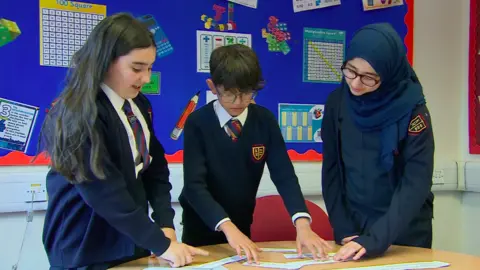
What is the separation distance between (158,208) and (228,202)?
0.28m

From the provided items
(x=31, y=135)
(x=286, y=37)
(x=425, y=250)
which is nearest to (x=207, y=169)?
(x=425, y=250)

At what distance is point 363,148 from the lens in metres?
1.43

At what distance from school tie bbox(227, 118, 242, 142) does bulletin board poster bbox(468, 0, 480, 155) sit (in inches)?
65.8

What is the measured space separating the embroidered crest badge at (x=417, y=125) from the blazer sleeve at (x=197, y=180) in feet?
1.89

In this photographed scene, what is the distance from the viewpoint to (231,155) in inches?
60.6

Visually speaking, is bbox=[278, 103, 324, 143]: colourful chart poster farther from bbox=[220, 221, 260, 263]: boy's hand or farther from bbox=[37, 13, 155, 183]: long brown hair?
bbox=[37, 13, 155, 183]: long brown hair

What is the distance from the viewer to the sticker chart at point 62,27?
1.94m

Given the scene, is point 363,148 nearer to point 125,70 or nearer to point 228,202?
point 228,202

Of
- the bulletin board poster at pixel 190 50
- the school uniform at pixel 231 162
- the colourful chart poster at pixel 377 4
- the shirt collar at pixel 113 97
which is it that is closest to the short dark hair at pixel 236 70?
the school uniform at pixel 231 162

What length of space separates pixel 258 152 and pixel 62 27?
1011mm

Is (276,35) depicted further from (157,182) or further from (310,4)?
(157,182)

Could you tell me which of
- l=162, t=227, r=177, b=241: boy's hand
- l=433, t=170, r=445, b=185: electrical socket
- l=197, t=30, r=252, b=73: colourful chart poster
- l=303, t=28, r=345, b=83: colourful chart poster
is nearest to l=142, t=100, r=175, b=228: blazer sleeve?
l=162, t=227, r=177, b=241: boy's hand

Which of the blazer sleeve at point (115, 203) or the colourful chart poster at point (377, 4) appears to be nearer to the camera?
the blazer sleeve at point (115, 203)

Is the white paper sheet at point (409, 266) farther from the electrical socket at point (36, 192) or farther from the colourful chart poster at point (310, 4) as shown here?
the colourful chart poster at point (310, 4)
